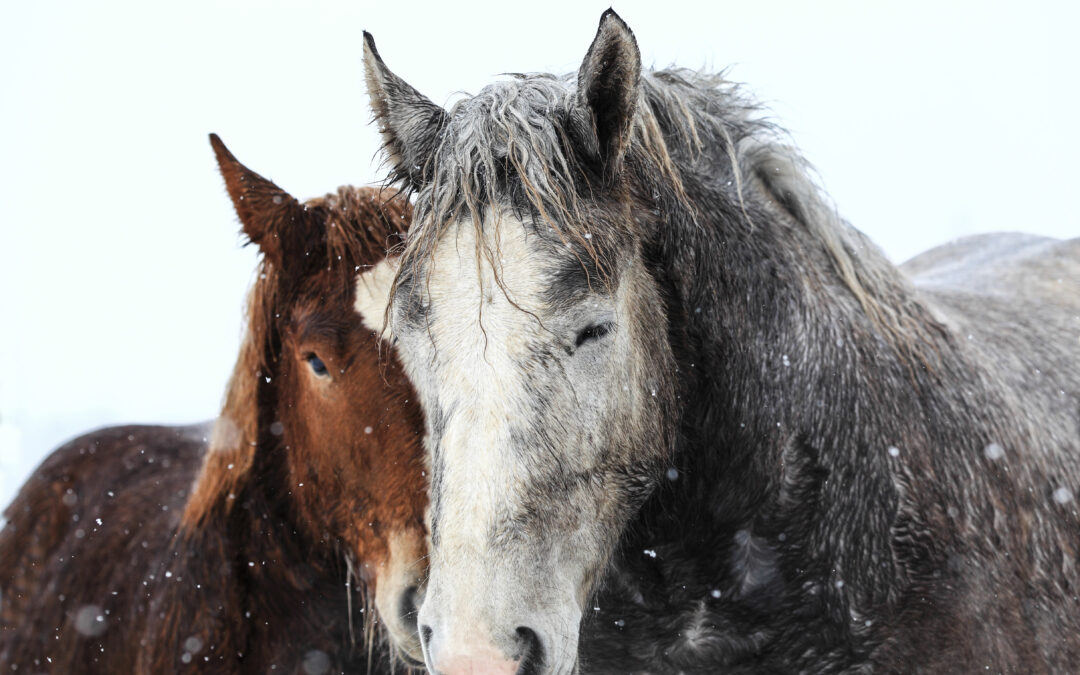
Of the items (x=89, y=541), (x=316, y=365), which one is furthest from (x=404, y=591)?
(x=89, y=541)

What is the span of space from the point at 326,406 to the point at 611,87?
1391 mm

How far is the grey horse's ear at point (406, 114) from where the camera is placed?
6.95 ft

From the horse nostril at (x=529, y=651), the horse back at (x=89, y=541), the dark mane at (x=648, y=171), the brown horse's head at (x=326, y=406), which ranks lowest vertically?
the horse back at (x=89, y=541)

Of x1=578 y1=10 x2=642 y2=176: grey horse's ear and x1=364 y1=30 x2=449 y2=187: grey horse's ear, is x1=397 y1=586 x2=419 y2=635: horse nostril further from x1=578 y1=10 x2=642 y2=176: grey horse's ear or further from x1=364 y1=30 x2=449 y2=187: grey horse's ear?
x1=578 y1=10 x2=642 y2=176: grey horse's ear

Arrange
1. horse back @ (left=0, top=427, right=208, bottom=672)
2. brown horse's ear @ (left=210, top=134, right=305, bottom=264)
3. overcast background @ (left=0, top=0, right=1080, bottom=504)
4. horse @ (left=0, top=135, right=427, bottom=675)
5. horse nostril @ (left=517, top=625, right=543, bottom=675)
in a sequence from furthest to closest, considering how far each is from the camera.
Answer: overcast background @ (left=0, top=0, right=1080, bottom=504) < horse back @ (left=0, top=427, right=208, bottom=672) < brown horse's ear @ (left=210, top=134, right=305, bottom=264) < horse @ (left=0, top=135, right=427, bottom=675) < horse nostril @ (left=517, top=625, right=543, bottom=675)

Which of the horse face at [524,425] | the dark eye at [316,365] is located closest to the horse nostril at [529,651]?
the horse face at [524,425]

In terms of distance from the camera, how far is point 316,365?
268cm

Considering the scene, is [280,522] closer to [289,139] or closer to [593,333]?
[593,333]

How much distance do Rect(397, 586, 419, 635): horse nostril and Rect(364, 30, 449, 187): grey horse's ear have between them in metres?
1.20

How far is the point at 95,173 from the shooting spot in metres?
32.0

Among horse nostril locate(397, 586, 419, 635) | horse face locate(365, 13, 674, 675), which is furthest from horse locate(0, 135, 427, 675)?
horse face locate(365, 13, 674, 675)

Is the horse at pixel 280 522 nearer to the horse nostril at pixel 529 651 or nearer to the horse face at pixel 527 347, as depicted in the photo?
the horse face at pixel 527 347

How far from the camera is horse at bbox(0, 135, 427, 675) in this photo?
2568mm

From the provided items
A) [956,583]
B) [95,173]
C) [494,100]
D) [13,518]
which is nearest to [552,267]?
[494,100]
